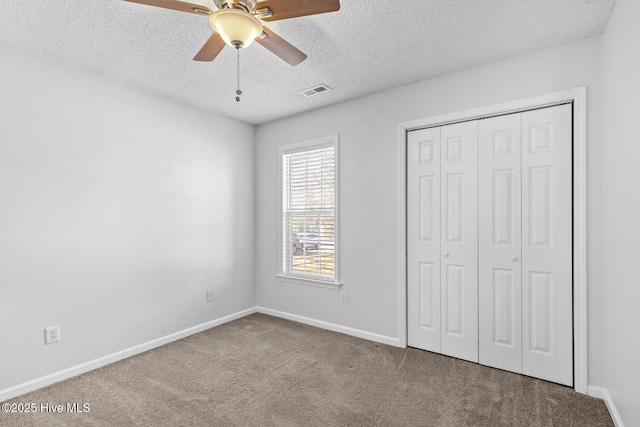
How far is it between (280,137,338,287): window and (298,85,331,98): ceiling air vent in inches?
21.6

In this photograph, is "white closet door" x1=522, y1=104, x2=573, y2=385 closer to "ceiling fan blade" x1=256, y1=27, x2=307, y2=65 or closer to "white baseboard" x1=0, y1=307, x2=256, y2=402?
"ceiling fan blade" x1=256, y1=27, x2=307, y2=65

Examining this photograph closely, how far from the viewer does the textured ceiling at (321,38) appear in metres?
2.03

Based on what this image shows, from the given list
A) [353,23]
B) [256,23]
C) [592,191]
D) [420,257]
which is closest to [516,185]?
[592,191]


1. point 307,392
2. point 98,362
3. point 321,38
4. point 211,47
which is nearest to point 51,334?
point 98,362

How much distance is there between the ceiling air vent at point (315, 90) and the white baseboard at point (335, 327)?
97.8 inches

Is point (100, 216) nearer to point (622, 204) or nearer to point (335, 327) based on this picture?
point (335, 327)

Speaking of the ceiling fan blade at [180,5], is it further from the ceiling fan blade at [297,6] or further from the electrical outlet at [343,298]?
the electrical outlet at [343,298]

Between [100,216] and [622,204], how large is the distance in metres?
3.74

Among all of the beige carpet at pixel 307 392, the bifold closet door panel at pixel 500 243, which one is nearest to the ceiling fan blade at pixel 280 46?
the bifold closet door panel at pixel 500 243

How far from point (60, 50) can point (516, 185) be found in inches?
144

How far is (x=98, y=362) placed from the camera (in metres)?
2.80

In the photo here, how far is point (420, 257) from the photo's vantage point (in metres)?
3.12

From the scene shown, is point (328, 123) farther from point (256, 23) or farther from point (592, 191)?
point (592, 191)

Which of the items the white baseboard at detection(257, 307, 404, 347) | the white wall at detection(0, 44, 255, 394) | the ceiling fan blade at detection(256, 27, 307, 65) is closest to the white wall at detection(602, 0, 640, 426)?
the white baseboard at detection(257, 307, 404, 347)
